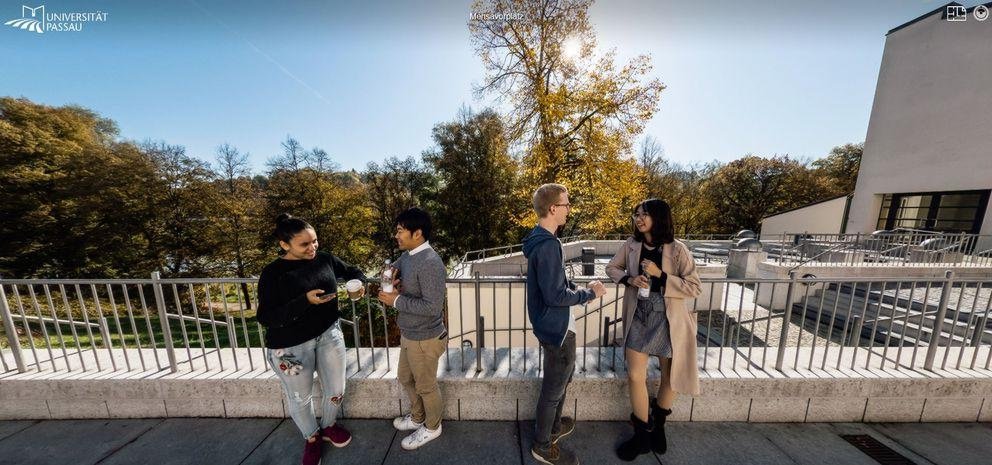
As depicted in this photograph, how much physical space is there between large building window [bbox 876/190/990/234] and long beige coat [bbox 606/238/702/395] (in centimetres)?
2068

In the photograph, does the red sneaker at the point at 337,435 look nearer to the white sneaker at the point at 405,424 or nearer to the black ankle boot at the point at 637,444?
the white sneaker at the point at 405,424

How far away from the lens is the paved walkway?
106 inches

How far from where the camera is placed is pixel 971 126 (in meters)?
13.0

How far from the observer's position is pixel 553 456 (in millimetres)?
2555

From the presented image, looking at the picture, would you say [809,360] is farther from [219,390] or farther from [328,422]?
[219,390]

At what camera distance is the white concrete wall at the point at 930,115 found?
504 inches

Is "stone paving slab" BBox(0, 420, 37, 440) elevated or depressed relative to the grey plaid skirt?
depressed

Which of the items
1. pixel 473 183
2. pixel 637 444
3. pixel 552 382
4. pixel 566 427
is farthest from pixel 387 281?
pixel 473 183

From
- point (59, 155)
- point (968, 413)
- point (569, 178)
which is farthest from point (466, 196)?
point (59, 155)

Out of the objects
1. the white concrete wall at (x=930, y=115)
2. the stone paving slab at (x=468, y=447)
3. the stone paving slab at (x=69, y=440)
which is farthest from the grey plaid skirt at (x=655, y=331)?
the white concrete wall at (x=930, y=115)

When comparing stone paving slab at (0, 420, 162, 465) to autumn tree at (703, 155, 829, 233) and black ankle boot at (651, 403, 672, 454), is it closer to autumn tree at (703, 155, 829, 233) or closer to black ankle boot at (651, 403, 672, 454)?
black ankle boot at (651, 403, 672, 454)

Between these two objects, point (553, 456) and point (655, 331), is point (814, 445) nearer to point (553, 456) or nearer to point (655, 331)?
point (655, 331)

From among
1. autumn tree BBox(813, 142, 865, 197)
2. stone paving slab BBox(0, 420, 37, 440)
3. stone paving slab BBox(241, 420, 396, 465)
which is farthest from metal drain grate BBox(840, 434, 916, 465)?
autumn tree BBox(813, 142, 865, 197)

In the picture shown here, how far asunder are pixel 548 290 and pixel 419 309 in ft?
3.16
